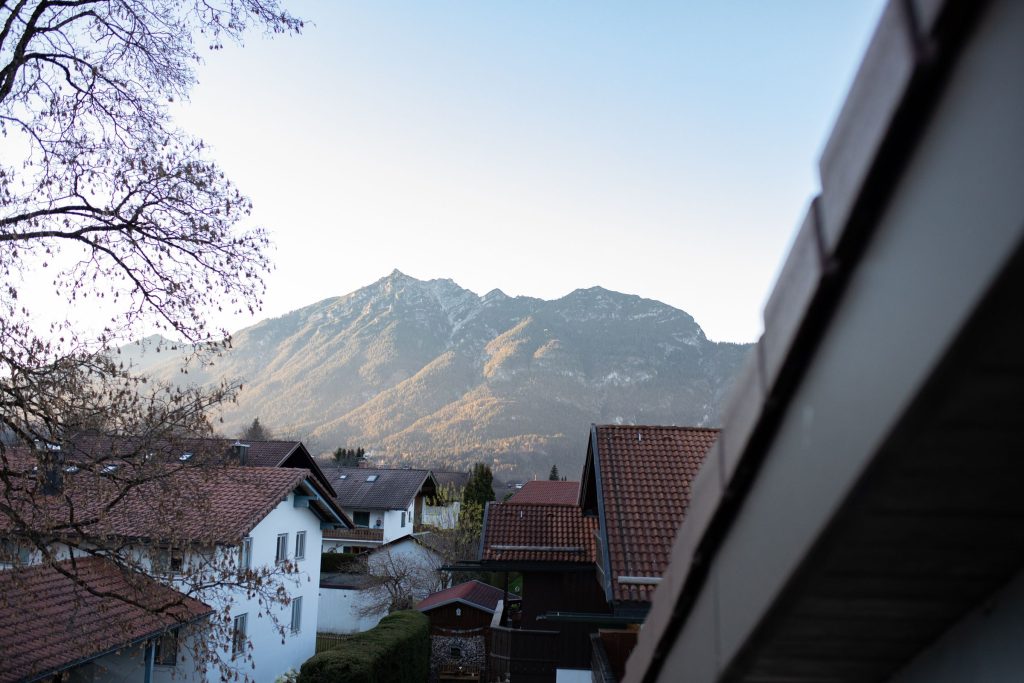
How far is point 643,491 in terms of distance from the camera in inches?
523

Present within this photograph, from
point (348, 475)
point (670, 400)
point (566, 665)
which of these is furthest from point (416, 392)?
point (566, 665)

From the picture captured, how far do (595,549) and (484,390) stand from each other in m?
133

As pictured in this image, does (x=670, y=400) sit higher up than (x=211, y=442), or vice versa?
(x=670, y=400)

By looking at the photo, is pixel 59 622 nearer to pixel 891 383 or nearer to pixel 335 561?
pixel 891 383

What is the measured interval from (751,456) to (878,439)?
563 millimetres

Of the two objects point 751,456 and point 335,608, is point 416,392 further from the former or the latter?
point 751,456

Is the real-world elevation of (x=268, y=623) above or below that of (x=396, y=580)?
below

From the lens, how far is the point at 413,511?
5638 centimetres

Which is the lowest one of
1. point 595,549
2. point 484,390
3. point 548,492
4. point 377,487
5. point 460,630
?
point 460,630

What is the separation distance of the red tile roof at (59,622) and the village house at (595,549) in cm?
627

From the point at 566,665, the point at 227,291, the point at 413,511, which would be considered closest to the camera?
the point at 227,291

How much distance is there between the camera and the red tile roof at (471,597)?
29844 millimetres

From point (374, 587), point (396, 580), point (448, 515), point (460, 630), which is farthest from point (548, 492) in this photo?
point (460, 630)

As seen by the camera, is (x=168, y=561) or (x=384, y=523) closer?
(x=168, y=561)
